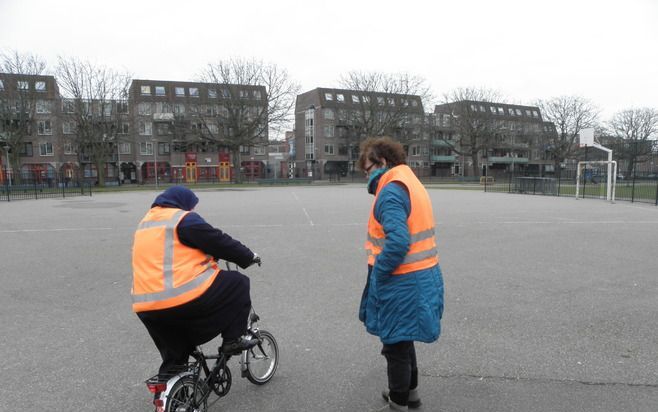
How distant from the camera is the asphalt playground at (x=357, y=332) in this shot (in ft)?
10.4

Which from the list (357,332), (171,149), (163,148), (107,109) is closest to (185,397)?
(357,332)

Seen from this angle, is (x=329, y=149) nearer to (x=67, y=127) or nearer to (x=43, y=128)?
(x=67, y=127)

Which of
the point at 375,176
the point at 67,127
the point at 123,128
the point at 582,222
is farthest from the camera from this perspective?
the point at 67,127

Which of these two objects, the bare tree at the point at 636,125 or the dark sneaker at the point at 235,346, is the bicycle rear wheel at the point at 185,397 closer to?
the dark sneaker at the point at 235,346

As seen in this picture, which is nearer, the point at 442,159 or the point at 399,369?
the point at 399,369

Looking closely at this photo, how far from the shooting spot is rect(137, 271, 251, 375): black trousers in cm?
254

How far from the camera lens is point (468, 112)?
5969 cm

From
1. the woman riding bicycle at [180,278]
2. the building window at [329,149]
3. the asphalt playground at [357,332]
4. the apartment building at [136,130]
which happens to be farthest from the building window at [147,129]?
the woman riding bicycle at [180,278]

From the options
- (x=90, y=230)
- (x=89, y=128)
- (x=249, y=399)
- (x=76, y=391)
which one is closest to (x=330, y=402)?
(x=249, y=399)

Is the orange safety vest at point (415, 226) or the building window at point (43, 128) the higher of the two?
the building window at point (43, 128)

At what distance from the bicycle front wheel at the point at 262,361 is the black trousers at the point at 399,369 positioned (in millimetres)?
1041

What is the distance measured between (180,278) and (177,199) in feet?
1.55

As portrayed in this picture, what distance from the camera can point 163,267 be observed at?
249 cm

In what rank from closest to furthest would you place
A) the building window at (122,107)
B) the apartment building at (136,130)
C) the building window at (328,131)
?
the apartment building at (136,130)
the building window at (122,107)
the building window at (328,131)
